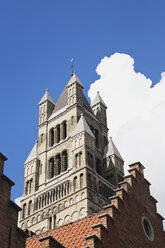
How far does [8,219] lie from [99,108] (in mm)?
57119

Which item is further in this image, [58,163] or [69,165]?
[58,163]

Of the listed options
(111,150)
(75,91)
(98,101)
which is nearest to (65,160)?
(111,150)

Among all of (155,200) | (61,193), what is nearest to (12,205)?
(155,200)

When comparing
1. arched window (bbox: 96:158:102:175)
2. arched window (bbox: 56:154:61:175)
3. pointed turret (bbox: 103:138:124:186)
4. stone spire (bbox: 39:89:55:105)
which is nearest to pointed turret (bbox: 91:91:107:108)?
stone spire (bbox: 39:89:55:105)

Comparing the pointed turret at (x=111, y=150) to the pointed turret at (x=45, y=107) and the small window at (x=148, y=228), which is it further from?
the small window at (x=148, y=228)

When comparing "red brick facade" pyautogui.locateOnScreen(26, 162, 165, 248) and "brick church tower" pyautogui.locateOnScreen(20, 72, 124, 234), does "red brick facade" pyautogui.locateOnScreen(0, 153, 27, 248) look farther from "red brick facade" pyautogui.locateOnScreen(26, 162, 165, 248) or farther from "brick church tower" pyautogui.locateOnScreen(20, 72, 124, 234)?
"brick church tower" pyautogui.locateOnScreen(20, 72, 124, 234)

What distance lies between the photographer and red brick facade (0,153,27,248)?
1165 cm

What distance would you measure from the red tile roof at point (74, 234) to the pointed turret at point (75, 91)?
4623cm

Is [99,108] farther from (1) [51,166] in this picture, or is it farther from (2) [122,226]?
(2) [122,226]

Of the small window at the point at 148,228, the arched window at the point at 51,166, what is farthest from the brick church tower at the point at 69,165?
the small window at the point at 148,228

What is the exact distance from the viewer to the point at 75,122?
6041 centimetres

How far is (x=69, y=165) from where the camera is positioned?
56.2m

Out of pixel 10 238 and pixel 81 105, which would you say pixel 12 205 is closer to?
pixel 10 238

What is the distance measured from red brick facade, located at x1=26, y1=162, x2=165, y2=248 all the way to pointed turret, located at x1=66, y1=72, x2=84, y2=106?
4409 cm
